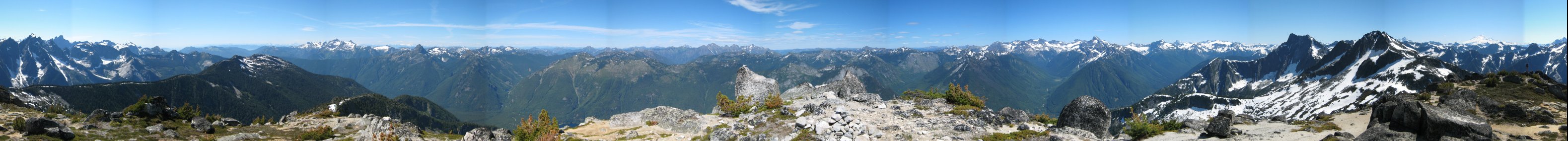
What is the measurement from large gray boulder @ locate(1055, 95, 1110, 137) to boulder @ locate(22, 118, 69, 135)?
4109 centimetres

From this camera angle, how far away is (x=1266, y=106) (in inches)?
6442

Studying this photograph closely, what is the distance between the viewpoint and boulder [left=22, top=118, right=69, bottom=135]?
21047mm

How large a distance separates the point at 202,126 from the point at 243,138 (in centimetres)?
512

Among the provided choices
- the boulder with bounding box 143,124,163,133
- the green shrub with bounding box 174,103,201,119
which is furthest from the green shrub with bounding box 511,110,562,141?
the green shrub with bounding box 174,103,201,119

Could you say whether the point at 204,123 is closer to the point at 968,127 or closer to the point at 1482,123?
the point at 968,127

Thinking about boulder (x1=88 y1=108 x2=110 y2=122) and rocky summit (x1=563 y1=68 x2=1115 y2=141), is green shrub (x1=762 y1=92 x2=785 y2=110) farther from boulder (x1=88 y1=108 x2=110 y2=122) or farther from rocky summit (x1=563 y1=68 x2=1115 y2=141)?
boulder (x1=88 y1=108 x2=110 y2=122)

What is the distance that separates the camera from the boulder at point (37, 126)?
21047 mm

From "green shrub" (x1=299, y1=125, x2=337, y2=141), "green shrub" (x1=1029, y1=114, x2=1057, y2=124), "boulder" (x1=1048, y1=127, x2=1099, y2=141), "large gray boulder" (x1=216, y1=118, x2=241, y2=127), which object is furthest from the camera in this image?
"green shrub" (x1=1029, y1=114, x2=1057, y2=124)

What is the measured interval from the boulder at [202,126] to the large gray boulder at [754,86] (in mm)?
34448

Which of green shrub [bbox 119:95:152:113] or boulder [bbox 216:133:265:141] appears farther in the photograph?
green shrub [bbox 119:95:152:113]

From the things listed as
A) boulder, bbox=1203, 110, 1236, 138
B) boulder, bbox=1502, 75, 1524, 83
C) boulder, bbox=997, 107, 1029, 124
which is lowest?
boulder, bbox=997, 107, 1029, 124

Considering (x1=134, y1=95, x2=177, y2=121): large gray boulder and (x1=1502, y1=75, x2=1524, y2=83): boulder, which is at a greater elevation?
(x1=1502, y1=75, x2=1524, y2=83): boulder

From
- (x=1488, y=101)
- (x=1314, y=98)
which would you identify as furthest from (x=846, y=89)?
(x=1314, y=98)

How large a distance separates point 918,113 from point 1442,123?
19.7 metres
